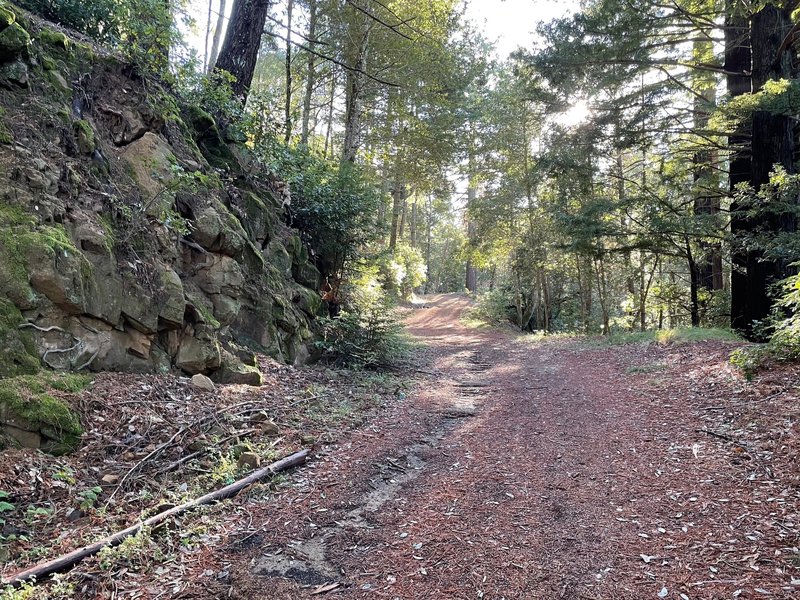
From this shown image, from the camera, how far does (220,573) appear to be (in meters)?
2.74

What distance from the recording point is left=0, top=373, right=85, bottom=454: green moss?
3389 mm

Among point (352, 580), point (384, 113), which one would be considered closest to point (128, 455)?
point (352, 580)

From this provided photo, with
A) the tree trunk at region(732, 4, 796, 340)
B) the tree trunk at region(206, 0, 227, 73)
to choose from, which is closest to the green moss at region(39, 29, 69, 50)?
the tree trunk at region(732, 4, 796, 340)

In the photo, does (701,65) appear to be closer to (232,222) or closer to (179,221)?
(232,222)

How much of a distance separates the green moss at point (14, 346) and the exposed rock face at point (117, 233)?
10 millimetres

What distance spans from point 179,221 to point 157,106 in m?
2.08

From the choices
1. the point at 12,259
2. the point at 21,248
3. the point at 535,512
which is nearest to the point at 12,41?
the point at 21,248

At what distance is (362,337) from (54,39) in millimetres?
5780

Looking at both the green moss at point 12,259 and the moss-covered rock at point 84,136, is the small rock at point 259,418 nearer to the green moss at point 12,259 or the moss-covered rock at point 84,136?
the green moss at point 12,259

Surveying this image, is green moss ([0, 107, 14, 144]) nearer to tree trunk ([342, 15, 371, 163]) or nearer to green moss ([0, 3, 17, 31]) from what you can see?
green moss ([0, 3, 17, 31])

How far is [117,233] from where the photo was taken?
500cm

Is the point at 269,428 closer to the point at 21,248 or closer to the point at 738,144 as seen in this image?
the point at 21,248

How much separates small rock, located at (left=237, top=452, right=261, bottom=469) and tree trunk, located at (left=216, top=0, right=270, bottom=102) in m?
6.92

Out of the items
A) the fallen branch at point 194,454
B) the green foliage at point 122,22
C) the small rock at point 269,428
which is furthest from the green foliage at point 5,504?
the green foliage at point 122,22
